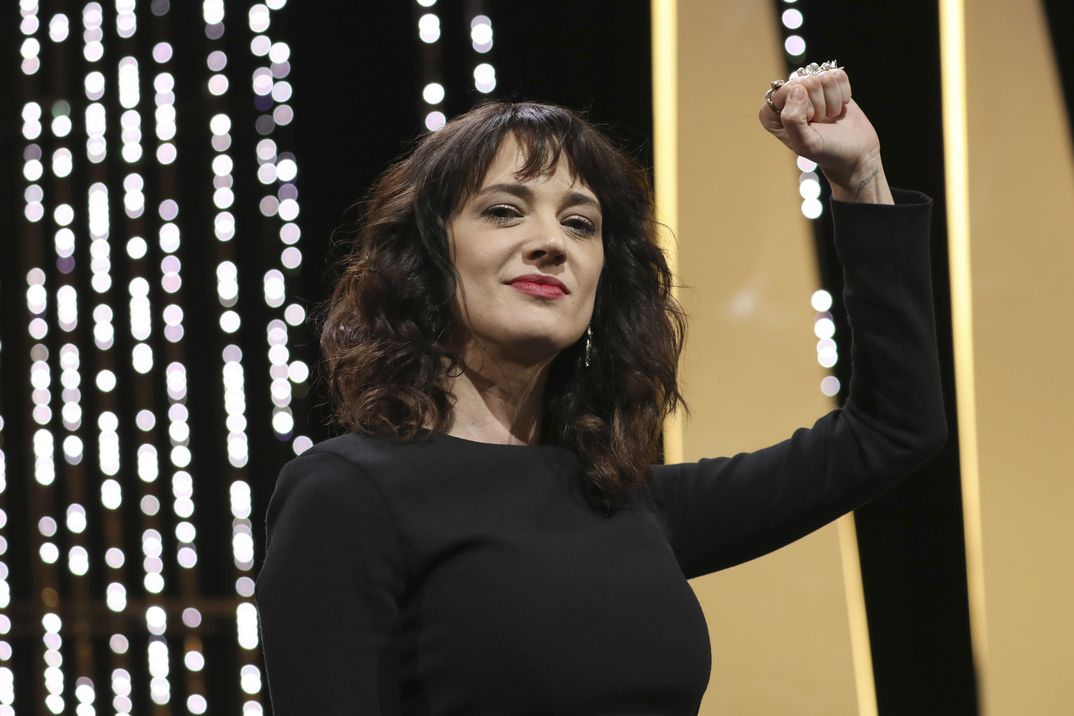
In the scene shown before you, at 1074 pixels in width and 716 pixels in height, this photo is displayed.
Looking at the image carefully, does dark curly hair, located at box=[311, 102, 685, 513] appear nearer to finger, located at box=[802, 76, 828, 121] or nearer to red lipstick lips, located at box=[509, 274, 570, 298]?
red lipstick lips, located at box=[509, 274, 570, 298]

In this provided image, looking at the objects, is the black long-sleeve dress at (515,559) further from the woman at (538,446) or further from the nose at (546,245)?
the nose at (546,245)

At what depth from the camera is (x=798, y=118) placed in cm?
100

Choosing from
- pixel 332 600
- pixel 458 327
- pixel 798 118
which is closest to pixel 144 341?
pixel 458 327

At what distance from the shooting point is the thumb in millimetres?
1004

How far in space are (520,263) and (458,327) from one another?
88 millimetres

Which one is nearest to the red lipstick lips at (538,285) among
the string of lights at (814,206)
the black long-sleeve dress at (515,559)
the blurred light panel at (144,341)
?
the black long-sleeve dress at (515,559)

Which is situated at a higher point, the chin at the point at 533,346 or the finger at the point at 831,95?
the finger at the point at 831,95

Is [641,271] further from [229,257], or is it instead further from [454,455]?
[229,257]

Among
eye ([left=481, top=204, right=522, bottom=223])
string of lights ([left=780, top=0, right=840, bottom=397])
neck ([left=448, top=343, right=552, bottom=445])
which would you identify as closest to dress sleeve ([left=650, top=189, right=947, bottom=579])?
neck ([left=448, top=343, right=552, bottom=445])

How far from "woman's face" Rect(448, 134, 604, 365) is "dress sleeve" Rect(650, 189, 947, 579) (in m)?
0.21

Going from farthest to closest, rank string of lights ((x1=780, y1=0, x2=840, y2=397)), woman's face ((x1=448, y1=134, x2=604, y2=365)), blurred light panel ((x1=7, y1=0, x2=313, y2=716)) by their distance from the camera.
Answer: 1. blurred light panel ((x1=7, y1=0, x2=313, y2=716))
2. string of lights ((x1=780, y1=0, x2=840, y2=397))
3. woman's face ((x1=448, y1=134, x2=604, y2=365))

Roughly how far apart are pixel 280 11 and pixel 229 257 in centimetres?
40

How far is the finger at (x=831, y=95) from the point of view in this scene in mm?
1007

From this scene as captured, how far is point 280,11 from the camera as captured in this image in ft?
6.03
